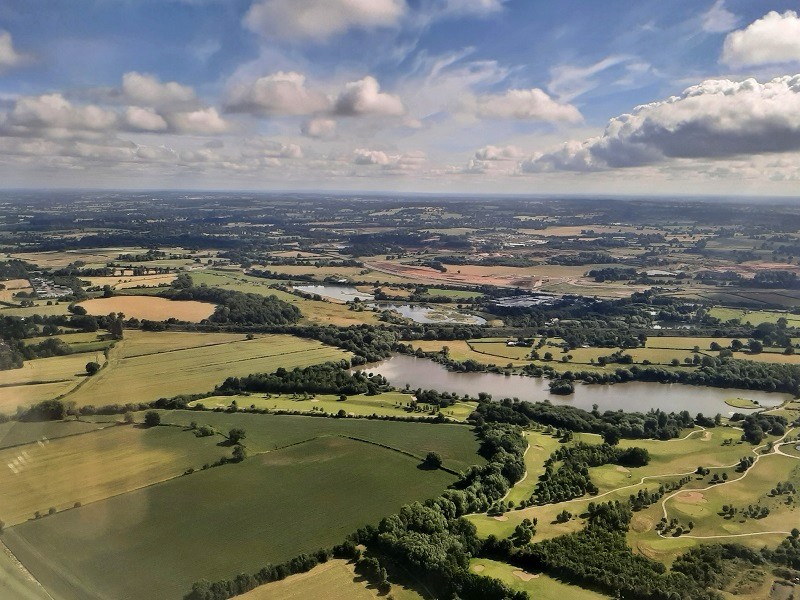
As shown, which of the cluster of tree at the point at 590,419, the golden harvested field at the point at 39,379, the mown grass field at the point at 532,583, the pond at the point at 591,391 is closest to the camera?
the mown grass field at the point at 532,583

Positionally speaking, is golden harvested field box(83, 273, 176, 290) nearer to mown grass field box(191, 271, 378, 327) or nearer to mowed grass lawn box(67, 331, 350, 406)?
mown grass field box(191, 271, 378, 327)

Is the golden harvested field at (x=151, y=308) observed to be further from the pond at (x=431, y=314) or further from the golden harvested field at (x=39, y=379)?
the pond at (x=431, y=314)

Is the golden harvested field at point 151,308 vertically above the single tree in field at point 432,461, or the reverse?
the golden harvested field at point 151,308

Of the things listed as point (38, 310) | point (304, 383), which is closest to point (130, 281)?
point (38, 310)

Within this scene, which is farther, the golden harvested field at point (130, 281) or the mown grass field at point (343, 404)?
the golden harvested field at point (130, 281)

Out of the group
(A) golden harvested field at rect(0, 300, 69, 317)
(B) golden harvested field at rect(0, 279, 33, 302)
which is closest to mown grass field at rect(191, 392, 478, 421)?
(A) golden harvested field at rect(0, 300, 69, 317)

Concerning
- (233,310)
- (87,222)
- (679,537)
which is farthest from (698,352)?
(87,222)

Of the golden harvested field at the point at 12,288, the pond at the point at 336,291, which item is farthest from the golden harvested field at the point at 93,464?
the pond at the point at 336,291
